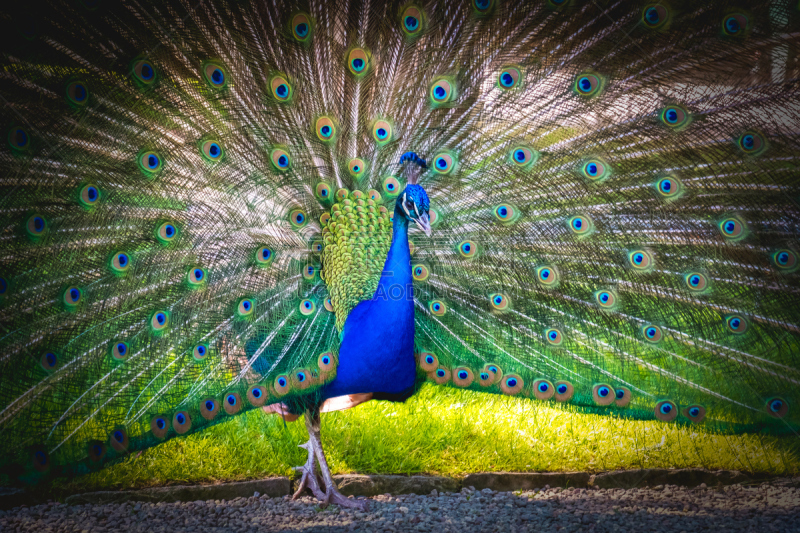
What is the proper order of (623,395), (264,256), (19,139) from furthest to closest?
(623,395) < (264,256) < (19,139)

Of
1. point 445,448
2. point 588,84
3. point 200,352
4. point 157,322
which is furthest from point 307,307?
point 588,84

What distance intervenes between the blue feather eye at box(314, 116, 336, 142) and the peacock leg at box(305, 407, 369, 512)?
138 centimetres

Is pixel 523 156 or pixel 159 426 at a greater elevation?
pixel 523 156

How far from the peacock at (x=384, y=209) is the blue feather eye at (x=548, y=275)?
11 mm

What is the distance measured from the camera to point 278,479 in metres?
3.24

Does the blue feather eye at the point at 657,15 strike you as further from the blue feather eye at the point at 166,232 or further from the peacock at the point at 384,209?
the blue feather eye at the point at 166,232

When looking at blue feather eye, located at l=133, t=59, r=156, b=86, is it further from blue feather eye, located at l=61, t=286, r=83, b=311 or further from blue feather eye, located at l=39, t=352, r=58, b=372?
blue feather eye, located at l=39, t=352, r=58, b=372

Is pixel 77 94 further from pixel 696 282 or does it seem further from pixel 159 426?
pixel 696 282

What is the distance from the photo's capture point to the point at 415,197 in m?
2.50

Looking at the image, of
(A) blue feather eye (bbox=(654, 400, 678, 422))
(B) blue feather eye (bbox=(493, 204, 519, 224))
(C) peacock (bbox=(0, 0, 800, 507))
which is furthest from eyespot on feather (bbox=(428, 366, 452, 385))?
(A) blue feather eye (bbox=(654, 400, 678, 422))

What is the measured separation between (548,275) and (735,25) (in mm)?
1377

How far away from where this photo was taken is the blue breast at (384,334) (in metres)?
2.68

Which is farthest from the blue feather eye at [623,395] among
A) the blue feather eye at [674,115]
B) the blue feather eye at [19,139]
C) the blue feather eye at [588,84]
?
the blue feather eye at [19,139]

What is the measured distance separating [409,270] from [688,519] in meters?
1.83
